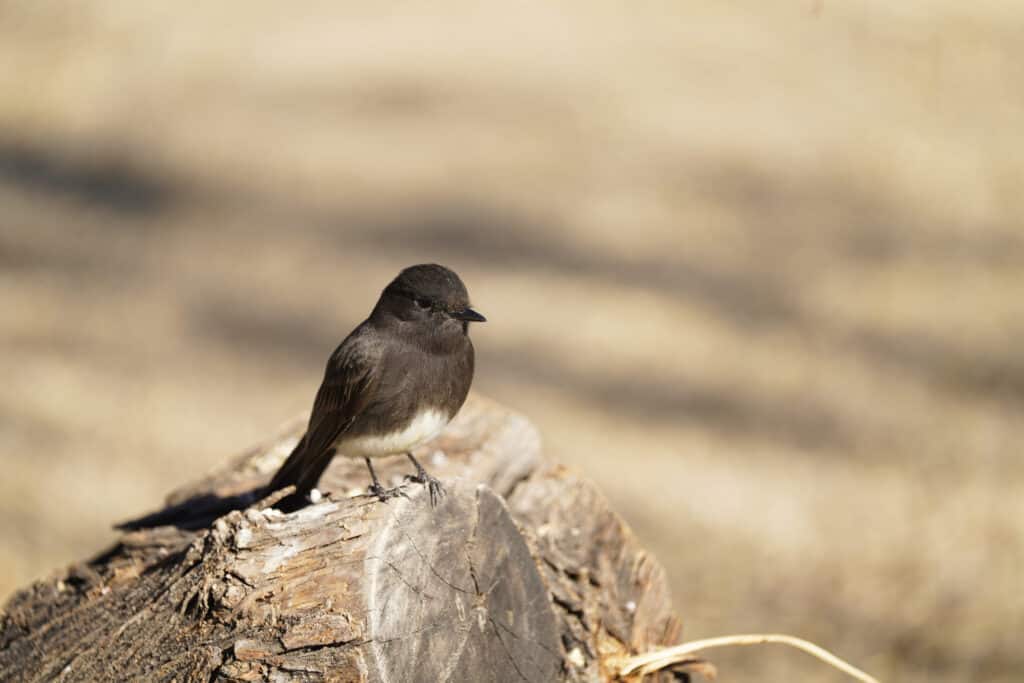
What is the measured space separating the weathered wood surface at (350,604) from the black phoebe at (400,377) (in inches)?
18.1

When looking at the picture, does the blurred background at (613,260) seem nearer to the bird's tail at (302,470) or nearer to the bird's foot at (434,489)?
the bird's tail at (302,470)

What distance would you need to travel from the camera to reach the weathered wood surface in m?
2.59

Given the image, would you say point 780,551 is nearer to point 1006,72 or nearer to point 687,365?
point 687,365

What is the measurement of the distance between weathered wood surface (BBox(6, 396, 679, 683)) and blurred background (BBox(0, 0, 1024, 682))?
6.93 feet

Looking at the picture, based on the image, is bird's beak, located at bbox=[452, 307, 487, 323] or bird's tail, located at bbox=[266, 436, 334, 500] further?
bird's tail, located at bbox=[266, 436, 334, 500]

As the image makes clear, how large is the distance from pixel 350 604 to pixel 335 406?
0.99 m

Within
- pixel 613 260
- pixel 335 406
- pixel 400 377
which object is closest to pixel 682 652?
pixel 400 377

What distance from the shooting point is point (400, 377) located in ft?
11.2

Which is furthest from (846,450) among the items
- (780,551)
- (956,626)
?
(956,626)

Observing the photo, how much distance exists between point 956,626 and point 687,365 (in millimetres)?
2027

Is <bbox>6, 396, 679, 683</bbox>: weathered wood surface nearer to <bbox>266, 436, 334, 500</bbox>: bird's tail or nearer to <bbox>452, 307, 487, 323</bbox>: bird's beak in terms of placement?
<bbox>266, 436, 334, 500</bbox>: bird's tail

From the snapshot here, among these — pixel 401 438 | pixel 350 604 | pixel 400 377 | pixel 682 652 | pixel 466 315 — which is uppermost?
pixel 466 315

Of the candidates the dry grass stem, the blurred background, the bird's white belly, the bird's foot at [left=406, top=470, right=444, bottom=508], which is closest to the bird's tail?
the bird's white belly

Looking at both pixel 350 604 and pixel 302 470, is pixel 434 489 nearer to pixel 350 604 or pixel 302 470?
pixel 350 604
